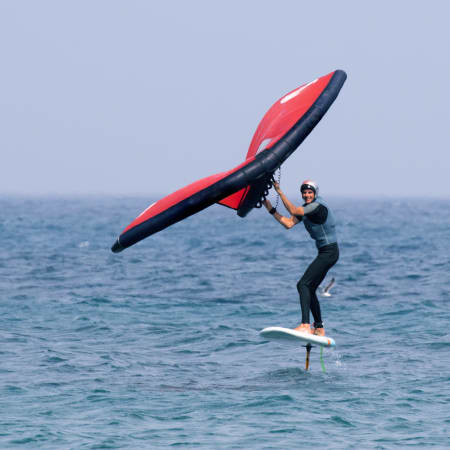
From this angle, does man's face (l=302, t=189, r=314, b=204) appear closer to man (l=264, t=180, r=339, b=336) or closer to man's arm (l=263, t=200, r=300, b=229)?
man (l=264, t=180, r=339, b=336)

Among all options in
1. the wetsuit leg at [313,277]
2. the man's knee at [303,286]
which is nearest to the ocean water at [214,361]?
the wetsuit leg at [313,277]

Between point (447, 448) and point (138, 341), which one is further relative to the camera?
point (138, 341)

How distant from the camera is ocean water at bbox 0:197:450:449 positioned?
13367 millimetres

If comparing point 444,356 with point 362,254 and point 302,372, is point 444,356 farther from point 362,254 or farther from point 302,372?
point 362,254

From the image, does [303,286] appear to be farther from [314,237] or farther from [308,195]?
[308,195]

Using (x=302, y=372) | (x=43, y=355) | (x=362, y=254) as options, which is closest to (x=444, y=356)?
(x=302, y=372)

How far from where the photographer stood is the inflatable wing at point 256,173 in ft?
40.8

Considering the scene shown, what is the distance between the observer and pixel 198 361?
18.9 meters

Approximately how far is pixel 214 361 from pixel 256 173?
24.8ft

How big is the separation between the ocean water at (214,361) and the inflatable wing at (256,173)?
131 inches

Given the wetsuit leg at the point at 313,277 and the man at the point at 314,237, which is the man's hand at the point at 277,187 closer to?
the man at the point at 314,237

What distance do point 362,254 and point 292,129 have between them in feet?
113

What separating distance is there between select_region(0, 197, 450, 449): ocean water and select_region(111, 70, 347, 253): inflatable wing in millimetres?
3315

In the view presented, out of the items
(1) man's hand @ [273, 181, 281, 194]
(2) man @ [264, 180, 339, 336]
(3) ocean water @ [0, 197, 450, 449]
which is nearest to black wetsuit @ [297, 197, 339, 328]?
(2) man @ [264, 180, 339, 336]
